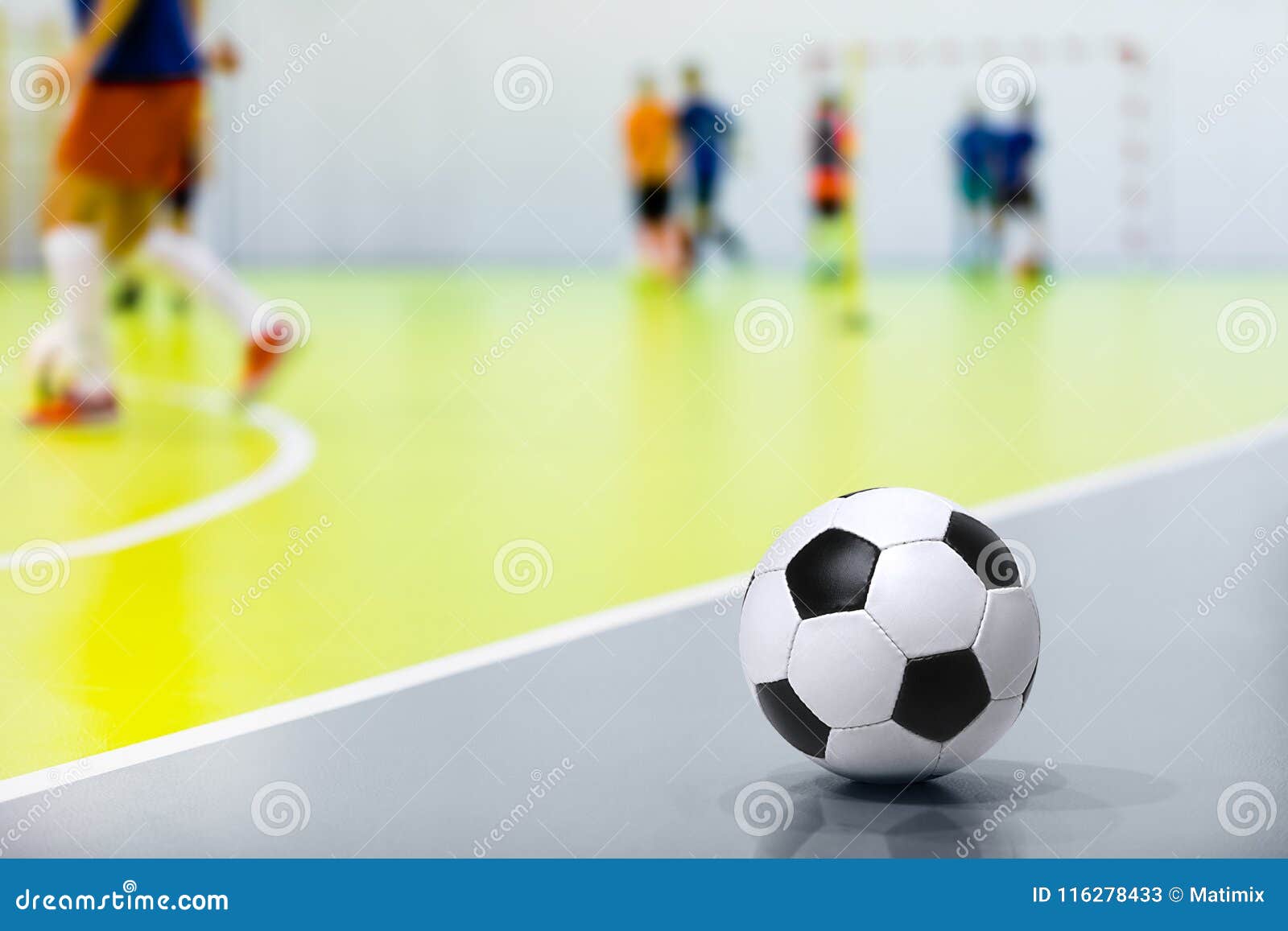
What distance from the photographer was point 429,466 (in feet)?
23.0

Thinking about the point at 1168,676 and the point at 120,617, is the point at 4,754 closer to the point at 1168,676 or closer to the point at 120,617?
the point at 120,617

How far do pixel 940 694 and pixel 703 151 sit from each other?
1582cm

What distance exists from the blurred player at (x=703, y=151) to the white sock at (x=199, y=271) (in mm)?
10539

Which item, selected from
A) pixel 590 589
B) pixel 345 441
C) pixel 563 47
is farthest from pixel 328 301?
pixel 590 589

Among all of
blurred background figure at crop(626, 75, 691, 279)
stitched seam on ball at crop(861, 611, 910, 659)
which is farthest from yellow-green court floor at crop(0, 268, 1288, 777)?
blurred background figure at crop(626, 75, 691, 279)

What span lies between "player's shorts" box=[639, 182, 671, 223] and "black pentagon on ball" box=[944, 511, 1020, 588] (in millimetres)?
15081

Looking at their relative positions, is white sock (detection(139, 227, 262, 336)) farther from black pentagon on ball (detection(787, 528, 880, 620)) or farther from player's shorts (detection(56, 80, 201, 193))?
black pentagon on ball (detection(787, 528, 880, 620))

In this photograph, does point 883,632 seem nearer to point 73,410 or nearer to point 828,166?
point 73,410

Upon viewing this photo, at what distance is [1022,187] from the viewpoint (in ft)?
63.9

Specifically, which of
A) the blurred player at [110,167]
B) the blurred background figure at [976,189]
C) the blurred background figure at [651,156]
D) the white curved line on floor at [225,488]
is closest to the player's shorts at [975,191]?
the blurred background figure at [976,189]

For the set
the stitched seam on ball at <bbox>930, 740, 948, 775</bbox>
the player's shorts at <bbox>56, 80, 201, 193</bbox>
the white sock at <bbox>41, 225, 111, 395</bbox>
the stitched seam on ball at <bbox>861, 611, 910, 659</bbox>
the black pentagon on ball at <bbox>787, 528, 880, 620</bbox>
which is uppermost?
the player's shorts at <bbox>56, 80, 201, 193</bbox>

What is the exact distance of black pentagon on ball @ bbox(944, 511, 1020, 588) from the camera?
3053 mm

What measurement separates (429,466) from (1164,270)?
21042mm

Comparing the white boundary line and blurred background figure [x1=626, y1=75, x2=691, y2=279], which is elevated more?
blurred background figure [x1=626, y1=75, x2=691, y2=279]
